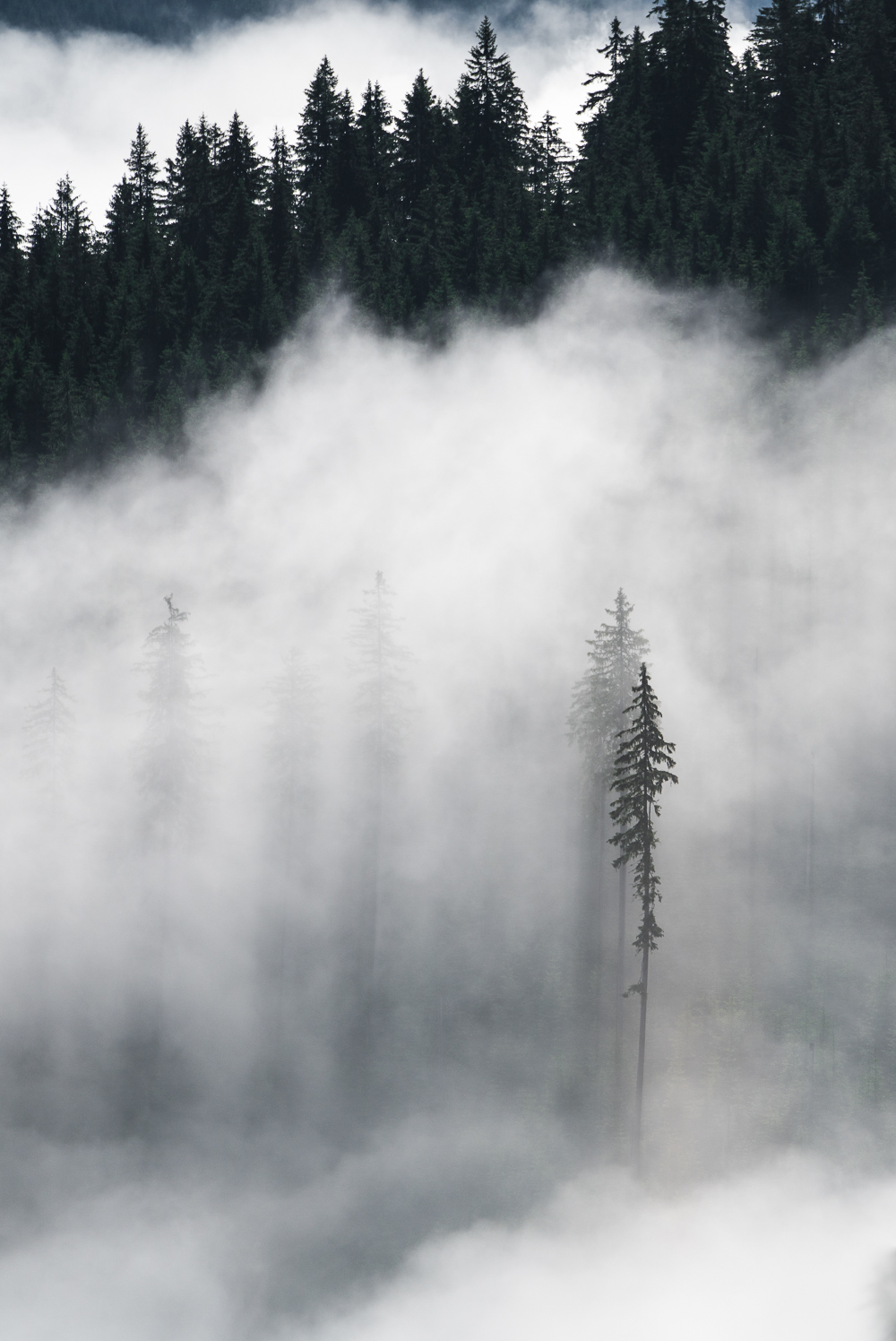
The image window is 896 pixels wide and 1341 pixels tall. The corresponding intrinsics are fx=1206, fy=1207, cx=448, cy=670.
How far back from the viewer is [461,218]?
85.4 metres

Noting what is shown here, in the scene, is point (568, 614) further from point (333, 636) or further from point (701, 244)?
point (701, 244)

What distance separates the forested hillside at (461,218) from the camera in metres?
71.6

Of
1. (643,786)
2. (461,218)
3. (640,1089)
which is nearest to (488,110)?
(461,218)

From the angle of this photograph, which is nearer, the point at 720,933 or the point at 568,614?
the point at 720,933

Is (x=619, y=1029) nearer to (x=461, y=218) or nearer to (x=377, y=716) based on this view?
(x=377, y=716)

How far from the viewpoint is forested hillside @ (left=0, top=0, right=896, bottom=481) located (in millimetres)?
71625

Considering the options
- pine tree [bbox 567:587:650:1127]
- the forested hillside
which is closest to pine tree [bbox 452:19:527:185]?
the forested hillside

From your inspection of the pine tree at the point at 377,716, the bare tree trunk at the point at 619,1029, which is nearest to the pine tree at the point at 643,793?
the bare tree trunk at the point at 619,1029

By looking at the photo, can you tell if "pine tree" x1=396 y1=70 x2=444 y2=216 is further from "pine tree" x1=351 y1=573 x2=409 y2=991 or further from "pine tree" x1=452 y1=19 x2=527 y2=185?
"pine tree" x1=351 y1=573 x2=409 y2=991

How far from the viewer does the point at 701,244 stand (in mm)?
75875

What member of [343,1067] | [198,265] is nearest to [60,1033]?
[343,1067]

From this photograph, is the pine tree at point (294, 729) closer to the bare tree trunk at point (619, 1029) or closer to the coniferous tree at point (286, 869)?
the coniferous tree at point (286, 869)

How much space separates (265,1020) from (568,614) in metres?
27.0

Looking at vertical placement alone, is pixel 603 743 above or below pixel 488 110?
below
